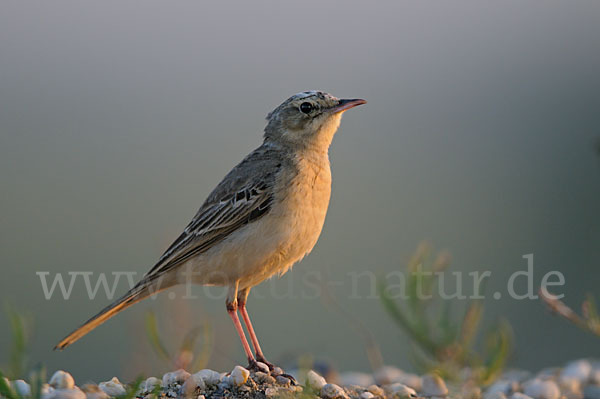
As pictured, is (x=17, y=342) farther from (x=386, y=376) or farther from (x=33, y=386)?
(x=386, y=376)

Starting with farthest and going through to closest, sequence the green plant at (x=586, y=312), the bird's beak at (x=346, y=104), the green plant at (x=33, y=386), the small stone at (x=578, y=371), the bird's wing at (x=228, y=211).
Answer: the bird's beak at (x=346, y=104) < the small stone at (x=578, y=371) < the bird's wing at (x=228, y=211) < the green plant at (x=586, y=312) < the green plant at (x=33, y=386)

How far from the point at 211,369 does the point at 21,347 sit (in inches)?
62.1

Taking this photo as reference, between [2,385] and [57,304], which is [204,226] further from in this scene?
[57,304]

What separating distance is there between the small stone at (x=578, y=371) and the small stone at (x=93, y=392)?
169 inches

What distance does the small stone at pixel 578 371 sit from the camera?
7160 mm

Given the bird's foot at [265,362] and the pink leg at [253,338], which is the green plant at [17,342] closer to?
the bird's foot at [265,362]

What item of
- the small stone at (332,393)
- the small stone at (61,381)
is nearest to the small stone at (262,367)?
the small stone at (332,393)

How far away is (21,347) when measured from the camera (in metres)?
4.18

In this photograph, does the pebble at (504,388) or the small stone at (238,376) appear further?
the pebble at (504,388)

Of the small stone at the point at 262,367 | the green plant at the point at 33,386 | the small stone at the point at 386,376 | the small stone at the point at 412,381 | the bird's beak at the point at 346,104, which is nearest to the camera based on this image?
the green plant at the point at 33,386

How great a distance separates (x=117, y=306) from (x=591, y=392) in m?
4.14

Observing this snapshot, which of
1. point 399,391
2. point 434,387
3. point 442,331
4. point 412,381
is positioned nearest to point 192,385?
point 399,391

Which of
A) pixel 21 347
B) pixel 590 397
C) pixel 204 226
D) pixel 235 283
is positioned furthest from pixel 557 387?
pixel 21 347

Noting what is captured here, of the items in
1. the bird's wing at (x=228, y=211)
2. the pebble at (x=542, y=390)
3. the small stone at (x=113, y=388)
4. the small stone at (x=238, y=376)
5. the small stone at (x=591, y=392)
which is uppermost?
the bird's wing at (x=228, y=211)
